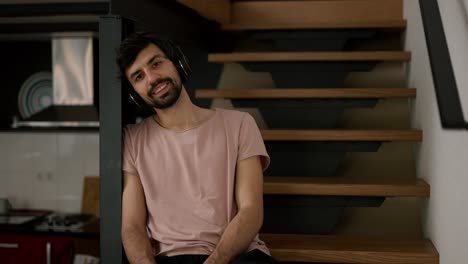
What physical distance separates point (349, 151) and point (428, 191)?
46cm

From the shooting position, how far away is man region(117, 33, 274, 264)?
1.99m

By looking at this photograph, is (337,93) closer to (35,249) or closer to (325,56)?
(325,56)

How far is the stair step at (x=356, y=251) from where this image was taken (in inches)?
87.5

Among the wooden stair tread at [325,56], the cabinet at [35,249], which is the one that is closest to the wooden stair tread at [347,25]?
the wooden stair tread at [325,56]

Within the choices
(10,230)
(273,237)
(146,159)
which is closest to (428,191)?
(273,237)

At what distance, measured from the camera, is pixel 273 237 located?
8.13ft

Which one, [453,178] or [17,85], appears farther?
[17,85]

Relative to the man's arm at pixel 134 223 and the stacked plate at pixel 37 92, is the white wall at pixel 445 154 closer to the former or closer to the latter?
the man's arm at pixel 134 223

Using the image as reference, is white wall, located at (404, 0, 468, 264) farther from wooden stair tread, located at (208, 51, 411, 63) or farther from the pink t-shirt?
the pink t-shirt

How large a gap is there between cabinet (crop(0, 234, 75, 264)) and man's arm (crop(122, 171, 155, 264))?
93.0 inches

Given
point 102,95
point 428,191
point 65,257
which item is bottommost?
point 65,257

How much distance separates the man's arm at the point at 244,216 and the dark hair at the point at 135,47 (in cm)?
48

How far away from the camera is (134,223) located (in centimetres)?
204

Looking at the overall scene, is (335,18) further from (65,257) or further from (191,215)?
(65,257)
